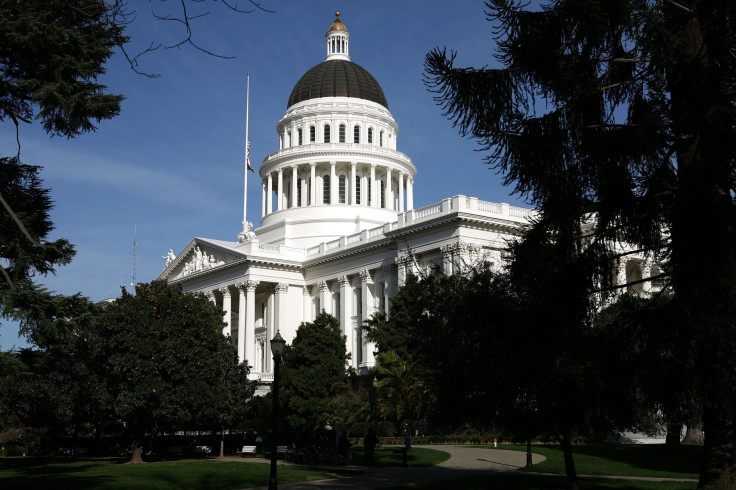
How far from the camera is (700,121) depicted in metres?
13.7

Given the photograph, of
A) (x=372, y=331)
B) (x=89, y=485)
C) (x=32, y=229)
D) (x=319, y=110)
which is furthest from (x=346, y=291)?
(x=32, y=229)

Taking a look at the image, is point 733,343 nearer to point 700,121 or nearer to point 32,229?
point 700,121

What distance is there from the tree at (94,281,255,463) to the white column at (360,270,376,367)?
2330 cm

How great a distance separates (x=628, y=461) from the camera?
3212 centimetres

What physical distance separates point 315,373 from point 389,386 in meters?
9.83

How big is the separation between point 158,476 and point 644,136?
20731 millimetres

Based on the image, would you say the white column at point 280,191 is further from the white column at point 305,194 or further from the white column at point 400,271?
the white column at point 400,271

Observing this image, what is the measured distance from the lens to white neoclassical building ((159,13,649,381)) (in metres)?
60.8

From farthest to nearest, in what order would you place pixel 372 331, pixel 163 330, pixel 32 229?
pixel 372 331, pixel 163 330, pixel 32 229

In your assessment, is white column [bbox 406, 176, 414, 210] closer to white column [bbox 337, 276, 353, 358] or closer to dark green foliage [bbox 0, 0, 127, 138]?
white column [bbox 337, 276, 353, 358]

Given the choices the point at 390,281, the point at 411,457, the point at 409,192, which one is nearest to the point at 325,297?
the point at 390,281

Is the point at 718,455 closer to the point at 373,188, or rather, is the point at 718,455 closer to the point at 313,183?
the point at 373,188

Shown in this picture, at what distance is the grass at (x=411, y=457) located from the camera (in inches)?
1300

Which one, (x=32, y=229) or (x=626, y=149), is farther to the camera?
(x=32, y=229)
